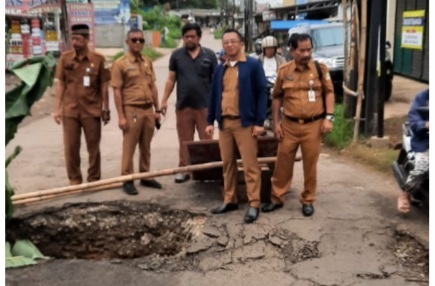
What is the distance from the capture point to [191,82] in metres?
6.40

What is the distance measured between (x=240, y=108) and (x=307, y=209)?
46.1 inches

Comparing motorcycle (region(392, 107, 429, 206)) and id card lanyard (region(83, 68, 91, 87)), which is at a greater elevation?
id card lanyard (region(83, 68, 91, 87))

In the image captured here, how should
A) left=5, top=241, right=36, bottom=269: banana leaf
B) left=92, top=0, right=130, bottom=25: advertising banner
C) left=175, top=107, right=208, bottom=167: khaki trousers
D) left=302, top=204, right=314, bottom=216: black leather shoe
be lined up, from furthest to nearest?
left=92, top=0, right=130, bottom=25: advertising banner
left=175, top=107, right=208, bottom=167: khaki trousers
left=302, top=204, right=314, bottom=216: black leather shoe
left=5, top=241, right=36, bottom=269: banana leaf

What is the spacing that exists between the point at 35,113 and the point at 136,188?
25.2 ft

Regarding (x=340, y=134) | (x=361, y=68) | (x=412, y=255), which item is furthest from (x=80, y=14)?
(x=412, y=255)

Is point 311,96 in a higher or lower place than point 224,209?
higher

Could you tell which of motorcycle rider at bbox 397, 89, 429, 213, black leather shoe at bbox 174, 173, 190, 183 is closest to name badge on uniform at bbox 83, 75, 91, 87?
black leather shoe at bbox 174, 173, 190, 183

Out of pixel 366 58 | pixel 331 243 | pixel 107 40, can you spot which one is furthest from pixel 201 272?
pixel 107 40

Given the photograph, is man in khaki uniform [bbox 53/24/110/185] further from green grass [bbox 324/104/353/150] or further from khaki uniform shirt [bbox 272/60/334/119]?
green grass [bbox 324/104/353/150]

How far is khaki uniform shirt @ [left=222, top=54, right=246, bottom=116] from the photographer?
512 centimetres

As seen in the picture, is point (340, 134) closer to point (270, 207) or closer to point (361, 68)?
point (361, 68)

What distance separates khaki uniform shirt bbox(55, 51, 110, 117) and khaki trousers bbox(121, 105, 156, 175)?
16.1 inches

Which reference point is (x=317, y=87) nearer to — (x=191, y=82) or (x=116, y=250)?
(x=191, y=82)

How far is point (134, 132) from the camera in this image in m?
6.09
